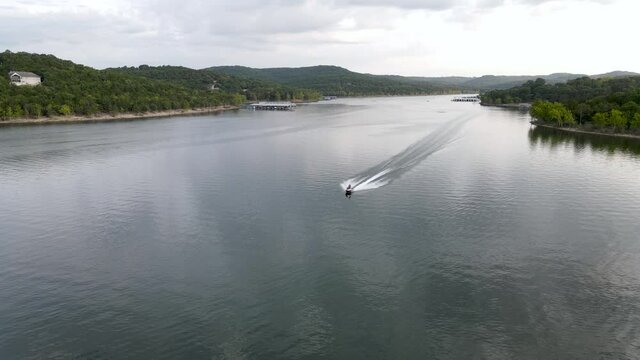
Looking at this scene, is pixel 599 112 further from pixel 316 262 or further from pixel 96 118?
pixel 96 118

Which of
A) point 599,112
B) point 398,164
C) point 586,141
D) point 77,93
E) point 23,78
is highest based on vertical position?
point 23,78

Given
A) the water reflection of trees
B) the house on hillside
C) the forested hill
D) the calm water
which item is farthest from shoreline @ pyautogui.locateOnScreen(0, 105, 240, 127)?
the water reflection of trees

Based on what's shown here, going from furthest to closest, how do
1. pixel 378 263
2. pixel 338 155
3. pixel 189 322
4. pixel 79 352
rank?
1. pixel 338 155
2. pixel 378 263
3. pixel 189 322
4. pixel 79 352

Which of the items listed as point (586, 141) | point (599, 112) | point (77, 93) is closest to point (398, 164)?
point (586, 141)

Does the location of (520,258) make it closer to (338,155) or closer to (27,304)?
(27,304)

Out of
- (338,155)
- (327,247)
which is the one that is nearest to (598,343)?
(327,247)

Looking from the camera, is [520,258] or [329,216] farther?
[329,216]

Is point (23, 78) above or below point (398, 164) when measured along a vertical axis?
above

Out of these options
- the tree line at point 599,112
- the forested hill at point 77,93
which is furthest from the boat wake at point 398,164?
the forested hill at point 77,93
